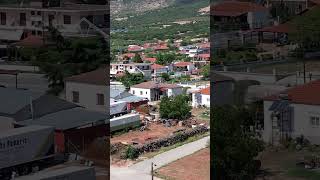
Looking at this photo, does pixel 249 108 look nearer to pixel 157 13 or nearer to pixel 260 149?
pixel 260 149

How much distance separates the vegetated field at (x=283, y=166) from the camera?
3.12 m

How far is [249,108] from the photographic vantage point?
324 centimetres

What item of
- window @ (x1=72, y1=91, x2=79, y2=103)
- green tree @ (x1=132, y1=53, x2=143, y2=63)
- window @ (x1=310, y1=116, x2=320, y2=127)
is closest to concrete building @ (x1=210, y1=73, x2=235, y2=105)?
window @ (x1=310, y1=116, x2=320, y2=127)

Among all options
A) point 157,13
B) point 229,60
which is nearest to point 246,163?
point 229,60

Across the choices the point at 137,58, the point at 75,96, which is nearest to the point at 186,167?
the point at 137,58

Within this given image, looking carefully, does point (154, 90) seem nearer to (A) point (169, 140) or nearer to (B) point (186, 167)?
(A) point (169, 140)

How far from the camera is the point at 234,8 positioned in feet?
10.9

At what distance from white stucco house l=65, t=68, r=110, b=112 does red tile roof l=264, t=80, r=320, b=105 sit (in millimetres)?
1084

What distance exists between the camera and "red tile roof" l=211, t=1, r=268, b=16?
3.21m

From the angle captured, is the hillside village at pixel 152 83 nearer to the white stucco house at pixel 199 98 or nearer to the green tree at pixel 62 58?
the white stucco house at pixel 199 98

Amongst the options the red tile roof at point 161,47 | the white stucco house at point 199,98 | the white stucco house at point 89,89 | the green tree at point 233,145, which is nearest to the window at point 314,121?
the green tree at point 233,145

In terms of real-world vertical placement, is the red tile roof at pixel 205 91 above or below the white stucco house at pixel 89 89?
below

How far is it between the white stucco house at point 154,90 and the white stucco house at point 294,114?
753 centimetres

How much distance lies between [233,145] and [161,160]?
772cm
